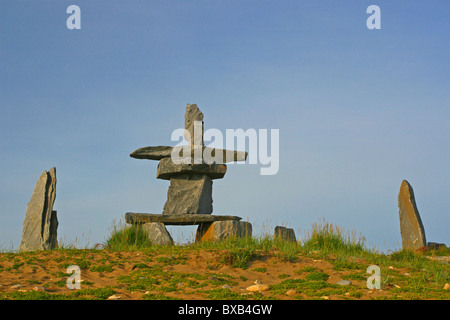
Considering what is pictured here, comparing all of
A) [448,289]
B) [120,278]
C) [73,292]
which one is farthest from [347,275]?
[73,292]

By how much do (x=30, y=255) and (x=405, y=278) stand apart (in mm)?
8123

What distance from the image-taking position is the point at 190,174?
46.7 ft

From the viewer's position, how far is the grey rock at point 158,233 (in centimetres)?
1236

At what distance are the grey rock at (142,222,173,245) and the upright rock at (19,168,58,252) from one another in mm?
2499

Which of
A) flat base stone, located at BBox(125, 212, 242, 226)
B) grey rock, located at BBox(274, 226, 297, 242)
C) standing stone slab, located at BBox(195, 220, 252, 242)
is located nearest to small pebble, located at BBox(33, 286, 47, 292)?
flat base stone, located at BBox(125, 212, 242, 226)

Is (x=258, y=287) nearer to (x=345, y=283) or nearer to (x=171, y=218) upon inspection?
(x=345, y=283)

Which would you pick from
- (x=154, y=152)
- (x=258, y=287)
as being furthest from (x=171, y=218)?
(x=258, y=287)

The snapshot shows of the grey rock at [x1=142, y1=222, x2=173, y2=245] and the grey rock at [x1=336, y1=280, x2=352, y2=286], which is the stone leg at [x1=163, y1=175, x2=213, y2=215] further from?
→ the grey rock at [x1=336, y1=280, x2=352, y2=286]

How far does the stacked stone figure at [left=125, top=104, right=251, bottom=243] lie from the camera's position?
13281 mm

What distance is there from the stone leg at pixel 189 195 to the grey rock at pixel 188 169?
0.21 m

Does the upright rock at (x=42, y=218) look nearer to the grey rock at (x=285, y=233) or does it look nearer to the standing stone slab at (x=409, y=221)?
the grey rock at (x=285, y=233)

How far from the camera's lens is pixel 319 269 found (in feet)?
30.5
